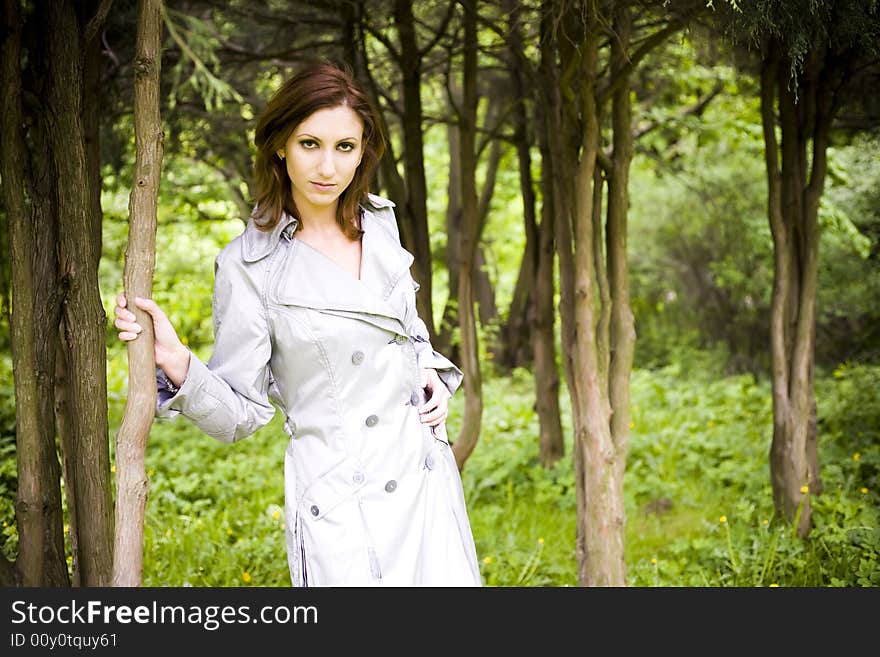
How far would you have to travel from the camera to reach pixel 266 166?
2361mm

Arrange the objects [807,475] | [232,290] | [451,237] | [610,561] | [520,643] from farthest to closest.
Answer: [451,237] < [807,475] < [610,561] < [520,643] < [232,290]

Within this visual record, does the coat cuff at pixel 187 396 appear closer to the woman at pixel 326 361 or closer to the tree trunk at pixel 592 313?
the woman at pixel 326 361

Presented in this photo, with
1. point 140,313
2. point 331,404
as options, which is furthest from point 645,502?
point 140,313

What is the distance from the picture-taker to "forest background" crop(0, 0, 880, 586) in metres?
2.72

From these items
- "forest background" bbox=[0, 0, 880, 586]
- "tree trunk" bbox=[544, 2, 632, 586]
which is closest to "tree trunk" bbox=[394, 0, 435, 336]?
"forest background" bbox=[0, 0, 880, 586]

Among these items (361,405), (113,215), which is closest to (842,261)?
(113,215)

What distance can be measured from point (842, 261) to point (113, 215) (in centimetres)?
587

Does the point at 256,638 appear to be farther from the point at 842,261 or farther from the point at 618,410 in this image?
the point at 842,261

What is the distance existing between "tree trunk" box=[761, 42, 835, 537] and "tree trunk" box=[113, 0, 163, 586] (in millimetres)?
3440

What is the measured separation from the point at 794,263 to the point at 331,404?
3.41 m

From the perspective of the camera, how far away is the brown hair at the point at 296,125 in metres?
2.25

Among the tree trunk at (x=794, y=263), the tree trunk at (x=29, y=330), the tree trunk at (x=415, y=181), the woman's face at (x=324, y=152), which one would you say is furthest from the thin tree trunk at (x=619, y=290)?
the tree trunk at (x=29, y=330)

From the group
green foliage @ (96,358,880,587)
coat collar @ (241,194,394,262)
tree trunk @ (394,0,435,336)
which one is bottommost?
green foliage @ (96,358,880,587)

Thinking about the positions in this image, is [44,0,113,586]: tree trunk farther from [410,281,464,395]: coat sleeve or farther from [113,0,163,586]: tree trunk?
[410,281,464,395]: coat sleeve
